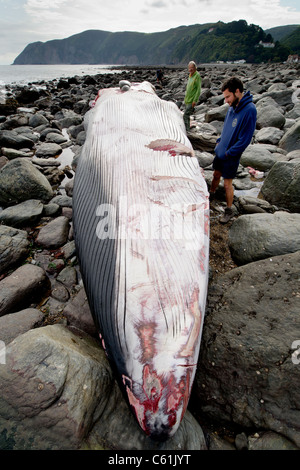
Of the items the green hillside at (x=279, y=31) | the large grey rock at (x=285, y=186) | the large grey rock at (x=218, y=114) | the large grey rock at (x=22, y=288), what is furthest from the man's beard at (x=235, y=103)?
the green hillside at (x=279, y=31)

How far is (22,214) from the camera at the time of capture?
158 inches

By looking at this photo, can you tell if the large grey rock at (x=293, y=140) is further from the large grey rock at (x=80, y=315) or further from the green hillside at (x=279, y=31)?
the green hillside at (x=279, y=31)

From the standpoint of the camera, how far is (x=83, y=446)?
1512 mm

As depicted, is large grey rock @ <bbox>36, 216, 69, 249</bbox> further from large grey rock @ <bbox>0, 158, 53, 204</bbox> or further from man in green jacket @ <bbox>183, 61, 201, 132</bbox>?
man in green jacket @ <bbox>183, 61, 201, 132</bbox>

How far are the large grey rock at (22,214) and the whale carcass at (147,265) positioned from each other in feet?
6.60

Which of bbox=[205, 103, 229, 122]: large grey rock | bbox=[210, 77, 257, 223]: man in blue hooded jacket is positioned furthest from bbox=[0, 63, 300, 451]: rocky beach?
bbox=[205, 103, 229, 122]: large grey rock

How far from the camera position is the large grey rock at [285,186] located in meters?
3.90

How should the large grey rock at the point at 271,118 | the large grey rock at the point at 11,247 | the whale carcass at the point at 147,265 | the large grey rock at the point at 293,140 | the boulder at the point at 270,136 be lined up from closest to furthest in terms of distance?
the whale carcass at the point at 147,265 < the large grey rock at the point at 11,247 < the large grey rock at the point at 293,140 < the boulder at the point at 270,136 < the large grey rock at the point at 271,118

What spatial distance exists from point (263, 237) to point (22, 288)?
8.86ft

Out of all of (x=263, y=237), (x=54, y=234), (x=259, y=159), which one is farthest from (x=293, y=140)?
(x=54, y=234)

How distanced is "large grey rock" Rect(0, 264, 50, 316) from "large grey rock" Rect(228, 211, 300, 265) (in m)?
2.33

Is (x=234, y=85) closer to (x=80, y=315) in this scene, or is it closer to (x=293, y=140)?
(x=293, y=140)

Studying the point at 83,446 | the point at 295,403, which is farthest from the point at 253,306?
the point at 83,446

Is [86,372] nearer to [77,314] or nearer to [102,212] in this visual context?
[77,314]
